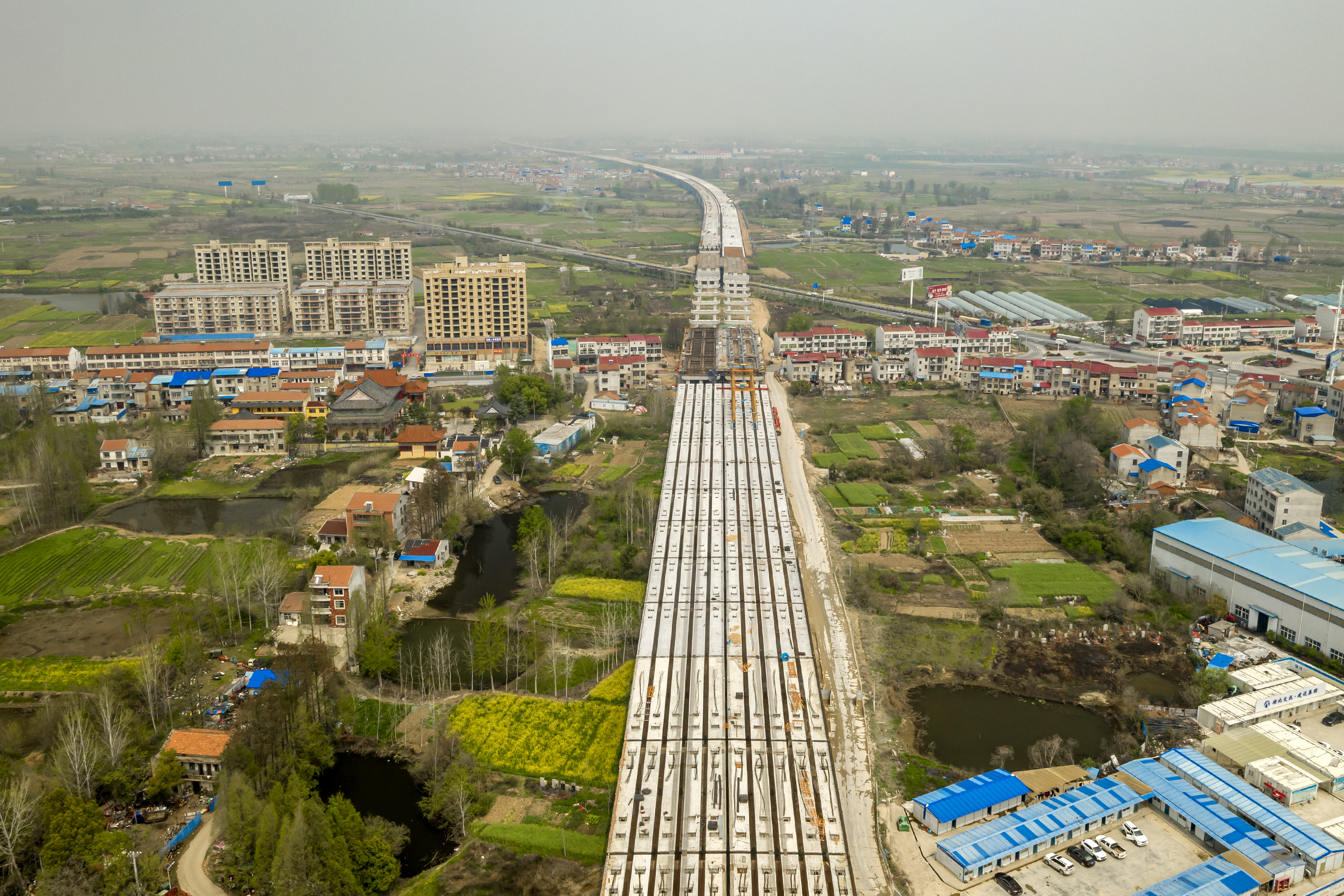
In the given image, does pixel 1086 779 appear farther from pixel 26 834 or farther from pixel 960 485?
pixel 26 834

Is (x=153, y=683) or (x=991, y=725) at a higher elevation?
(x=153, y=683)

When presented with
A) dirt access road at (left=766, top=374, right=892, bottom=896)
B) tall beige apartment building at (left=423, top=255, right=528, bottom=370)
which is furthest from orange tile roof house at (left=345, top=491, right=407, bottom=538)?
tall beige apartment building at (left=423, top=255, right=528, bottom=370)

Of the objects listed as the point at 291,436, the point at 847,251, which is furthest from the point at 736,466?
the point at 847,251

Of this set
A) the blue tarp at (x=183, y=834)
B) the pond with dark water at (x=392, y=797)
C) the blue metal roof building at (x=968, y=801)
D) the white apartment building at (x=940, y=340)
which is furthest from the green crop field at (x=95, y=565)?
the white apartment building at (x=940, y=340)

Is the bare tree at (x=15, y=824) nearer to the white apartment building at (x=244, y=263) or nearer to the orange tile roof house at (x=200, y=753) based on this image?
the orange tile roof house at (x=200, y=753)

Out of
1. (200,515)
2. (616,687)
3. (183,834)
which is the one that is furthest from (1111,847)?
(200,515)

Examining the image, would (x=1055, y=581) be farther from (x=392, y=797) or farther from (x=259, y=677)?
(x=259, y=677)

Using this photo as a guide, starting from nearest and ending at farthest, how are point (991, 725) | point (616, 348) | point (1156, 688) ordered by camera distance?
1. point (991, 725)
2. point (1156, 688)
3. point (616, 348)
